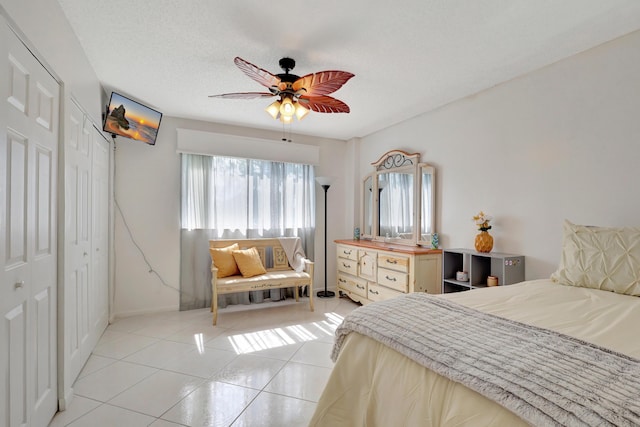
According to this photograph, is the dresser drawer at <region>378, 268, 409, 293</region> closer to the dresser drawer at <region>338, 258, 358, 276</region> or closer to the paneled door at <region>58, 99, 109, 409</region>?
the dresser drawer at <region>338, 258, 358, 276</region>

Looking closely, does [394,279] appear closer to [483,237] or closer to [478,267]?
[478,267]

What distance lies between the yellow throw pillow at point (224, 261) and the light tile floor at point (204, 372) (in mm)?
564

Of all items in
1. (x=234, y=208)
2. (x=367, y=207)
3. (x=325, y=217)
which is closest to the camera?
(x=234, y=208)

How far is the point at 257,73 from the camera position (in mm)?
2139

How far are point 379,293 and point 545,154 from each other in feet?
7.39

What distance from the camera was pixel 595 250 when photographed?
195cm

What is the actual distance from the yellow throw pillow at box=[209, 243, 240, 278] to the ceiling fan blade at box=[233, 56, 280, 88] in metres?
2.28

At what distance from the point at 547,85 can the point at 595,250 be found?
4.73 ft

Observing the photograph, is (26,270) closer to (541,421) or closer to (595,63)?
(541,421)

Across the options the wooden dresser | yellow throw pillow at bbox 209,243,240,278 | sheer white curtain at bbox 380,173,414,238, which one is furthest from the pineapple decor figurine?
yellow throw pillow at bbox 209,243,240,278

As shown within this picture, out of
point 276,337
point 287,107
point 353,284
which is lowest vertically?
point 276,337

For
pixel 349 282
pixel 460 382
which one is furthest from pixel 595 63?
pixel 349 282

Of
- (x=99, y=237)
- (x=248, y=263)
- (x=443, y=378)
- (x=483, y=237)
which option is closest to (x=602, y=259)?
(x=483, y=237)

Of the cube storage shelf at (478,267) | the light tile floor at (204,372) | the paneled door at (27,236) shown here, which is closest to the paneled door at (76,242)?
the paneled door at (27,236)
